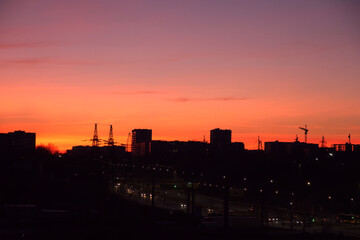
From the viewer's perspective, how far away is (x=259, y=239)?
39.8 meters

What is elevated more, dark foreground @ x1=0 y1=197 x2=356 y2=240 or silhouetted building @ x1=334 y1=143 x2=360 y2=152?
silhouetted building @ x1=334 y1=143 x2=360 y2=152

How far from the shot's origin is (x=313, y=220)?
230ft

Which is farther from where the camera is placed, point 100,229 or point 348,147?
point 348,147

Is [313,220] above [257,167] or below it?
below

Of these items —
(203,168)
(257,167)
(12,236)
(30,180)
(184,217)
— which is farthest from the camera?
(203,168)

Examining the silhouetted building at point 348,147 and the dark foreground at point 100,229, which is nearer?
the dark foreground at point 100,229

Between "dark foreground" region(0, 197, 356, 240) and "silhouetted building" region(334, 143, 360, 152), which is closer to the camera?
"dark foreground" region(0, 197, 356, 240)

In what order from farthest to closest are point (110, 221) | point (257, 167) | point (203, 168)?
point (203, 168) < point (257, 167) < point (110, 221)

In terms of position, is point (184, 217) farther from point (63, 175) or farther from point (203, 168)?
point (203, 168)

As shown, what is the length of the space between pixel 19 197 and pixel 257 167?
7439 cm

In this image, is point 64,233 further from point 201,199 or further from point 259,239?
point 201,199

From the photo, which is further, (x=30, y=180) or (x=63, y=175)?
(x=63, y=175)

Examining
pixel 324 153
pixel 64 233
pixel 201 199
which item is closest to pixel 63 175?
pixel 201 199

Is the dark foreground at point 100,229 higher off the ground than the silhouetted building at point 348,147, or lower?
lower
